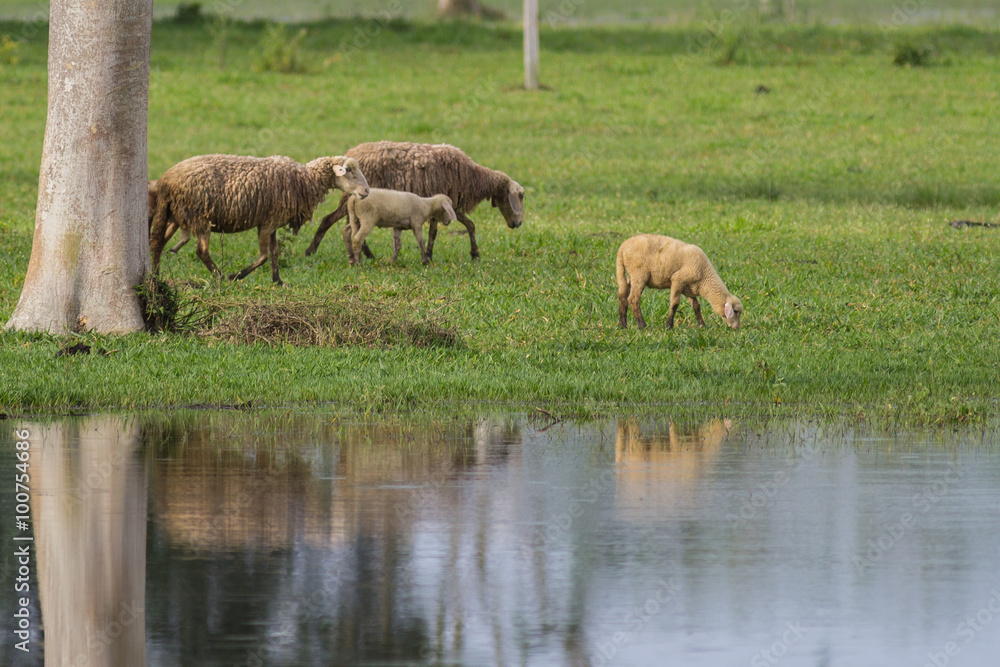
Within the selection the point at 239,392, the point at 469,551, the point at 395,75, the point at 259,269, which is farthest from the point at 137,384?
the point at 395,75

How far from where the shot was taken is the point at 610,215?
23.6 metres

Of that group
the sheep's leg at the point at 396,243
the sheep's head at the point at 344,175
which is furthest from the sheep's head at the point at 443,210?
the sheep's head at the point at 344,175

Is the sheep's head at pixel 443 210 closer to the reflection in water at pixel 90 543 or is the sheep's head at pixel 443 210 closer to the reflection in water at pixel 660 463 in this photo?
the reflection in water at pixel 660 463

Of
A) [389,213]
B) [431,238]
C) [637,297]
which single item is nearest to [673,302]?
[637,297]

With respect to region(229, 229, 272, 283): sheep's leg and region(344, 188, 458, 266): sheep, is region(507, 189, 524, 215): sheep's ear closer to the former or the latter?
region(344, 188, 458, 266): sheep

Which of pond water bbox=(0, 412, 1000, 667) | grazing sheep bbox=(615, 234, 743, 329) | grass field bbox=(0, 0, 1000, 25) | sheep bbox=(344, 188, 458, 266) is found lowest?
pond water bbox=(0, 412, 1000, 667)

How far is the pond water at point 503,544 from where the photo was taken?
6.44 metres

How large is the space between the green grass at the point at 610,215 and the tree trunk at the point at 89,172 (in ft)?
1.64

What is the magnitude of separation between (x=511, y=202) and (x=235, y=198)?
4.92 metres

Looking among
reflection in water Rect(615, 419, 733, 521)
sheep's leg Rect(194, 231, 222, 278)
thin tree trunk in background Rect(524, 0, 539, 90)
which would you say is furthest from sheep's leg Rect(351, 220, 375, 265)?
thin tree trunk in background Rect(524, 0, 539, 90)

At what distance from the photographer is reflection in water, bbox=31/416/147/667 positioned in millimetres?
6517

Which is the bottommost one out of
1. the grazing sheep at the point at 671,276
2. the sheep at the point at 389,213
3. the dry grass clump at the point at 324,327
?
the dry grass clump at the point at 324,327

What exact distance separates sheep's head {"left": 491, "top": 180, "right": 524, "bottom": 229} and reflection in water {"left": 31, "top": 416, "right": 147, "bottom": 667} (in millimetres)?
10754

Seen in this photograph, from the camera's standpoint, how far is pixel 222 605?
676 cm
